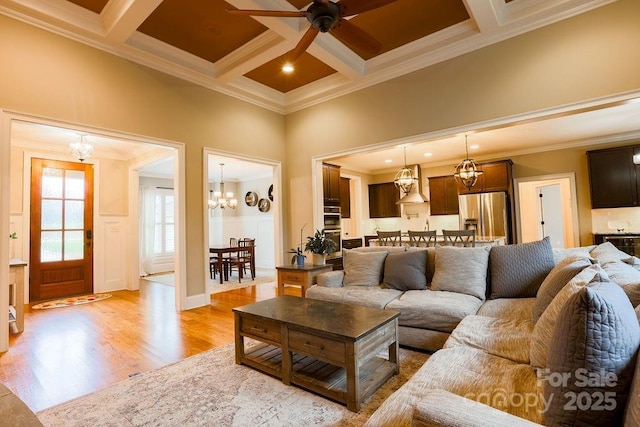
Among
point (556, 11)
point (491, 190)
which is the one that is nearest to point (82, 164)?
point (556, 11)

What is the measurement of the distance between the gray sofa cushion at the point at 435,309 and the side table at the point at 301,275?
1.44 meters

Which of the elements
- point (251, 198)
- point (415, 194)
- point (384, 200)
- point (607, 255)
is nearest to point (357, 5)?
point (607, 255)

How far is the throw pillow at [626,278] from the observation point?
1.34 metres

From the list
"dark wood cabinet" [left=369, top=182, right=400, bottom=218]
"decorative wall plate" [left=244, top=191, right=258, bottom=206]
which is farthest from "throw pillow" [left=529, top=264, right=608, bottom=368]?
"decorative wall plate" [left=244, top=191, right=258, bottom=206]

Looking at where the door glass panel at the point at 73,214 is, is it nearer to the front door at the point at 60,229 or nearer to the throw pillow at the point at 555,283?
the front door at the point at 60,229

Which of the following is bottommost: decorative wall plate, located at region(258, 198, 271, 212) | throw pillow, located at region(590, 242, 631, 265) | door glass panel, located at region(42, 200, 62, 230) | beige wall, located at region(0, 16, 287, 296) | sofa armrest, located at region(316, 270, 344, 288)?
sofa armrest, located at region(316, 270, 344, 288)

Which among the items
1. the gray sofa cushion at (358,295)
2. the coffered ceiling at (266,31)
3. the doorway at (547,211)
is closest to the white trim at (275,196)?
the coffered ceiling at (266,31)

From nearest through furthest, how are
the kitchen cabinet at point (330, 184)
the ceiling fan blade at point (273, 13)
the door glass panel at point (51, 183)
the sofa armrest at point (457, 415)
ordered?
the sofa armrest at point (457, 415) < the ceiling fan blade at point (273, 13) < the door glass panel at point (51, 183) < the kitchen cabinet at point (330, 184)

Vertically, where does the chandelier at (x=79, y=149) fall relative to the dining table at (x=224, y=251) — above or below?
above

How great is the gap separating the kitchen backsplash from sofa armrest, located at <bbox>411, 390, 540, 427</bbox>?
7313 mm

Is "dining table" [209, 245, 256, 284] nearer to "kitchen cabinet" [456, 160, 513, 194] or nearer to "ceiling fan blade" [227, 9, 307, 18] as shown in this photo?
"ceiling fan blade" [227, 9, 307, 18]

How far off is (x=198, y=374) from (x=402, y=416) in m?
1.81

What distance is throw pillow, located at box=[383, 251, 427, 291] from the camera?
321cm

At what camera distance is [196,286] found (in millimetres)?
4480
